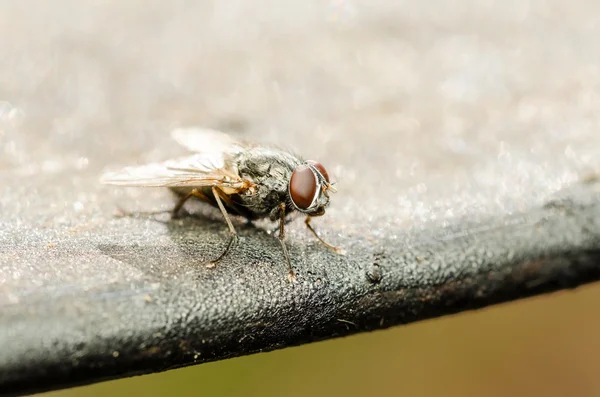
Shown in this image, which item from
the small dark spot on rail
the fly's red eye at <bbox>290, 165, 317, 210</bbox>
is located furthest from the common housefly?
the small dark spot on rail

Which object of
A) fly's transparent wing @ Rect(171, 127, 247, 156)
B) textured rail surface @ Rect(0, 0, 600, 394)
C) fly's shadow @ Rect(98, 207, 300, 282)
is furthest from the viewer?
fly's transparent wing @ Rect(171, 127, 247, 156)

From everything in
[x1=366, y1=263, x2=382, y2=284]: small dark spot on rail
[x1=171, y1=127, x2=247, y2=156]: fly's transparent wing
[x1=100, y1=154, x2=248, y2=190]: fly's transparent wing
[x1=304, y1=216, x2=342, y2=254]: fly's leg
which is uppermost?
[x1=171, y1=127, x2=247, y2=156]: fly's transparent wing

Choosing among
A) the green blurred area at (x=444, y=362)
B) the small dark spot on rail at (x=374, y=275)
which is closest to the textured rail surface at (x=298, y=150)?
the small dark spot on rail at (x=374, y=275)

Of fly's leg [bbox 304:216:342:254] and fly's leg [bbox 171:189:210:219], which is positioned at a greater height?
fly's leg [bbox 171:189:210:219]

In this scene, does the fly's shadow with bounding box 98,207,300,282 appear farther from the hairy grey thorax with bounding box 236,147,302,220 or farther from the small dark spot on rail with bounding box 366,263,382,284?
the small dark spot on rail with bounding box 366,263,382,284

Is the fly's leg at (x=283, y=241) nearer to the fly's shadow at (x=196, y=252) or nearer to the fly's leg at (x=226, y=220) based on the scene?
the fly's shadow at (x=196, y=252)

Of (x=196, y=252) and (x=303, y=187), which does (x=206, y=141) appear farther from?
(x=196, y=252)
